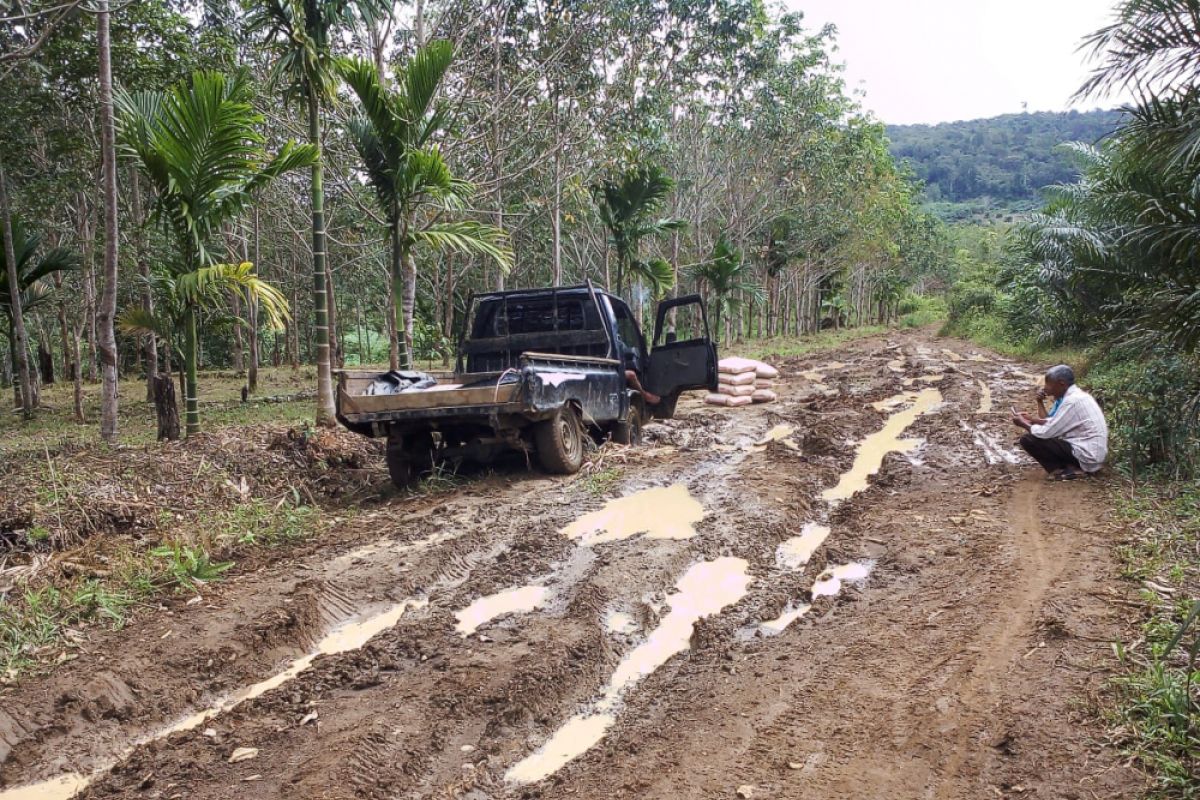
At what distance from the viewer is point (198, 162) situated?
7.79 meters

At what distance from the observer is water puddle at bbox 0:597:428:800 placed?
2.94 m

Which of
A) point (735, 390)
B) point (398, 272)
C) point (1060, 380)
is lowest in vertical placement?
point (735, 390)

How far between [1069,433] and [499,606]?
5410mm

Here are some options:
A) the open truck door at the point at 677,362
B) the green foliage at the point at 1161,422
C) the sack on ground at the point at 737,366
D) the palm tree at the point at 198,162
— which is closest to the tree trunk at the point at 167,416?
the palm tree at the point at 198,162

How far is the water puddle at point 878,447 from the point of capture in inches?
297

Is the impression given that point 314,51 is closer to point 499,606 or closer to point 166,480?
point 166,480

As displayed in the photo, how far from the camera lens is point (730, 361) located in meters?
14.3

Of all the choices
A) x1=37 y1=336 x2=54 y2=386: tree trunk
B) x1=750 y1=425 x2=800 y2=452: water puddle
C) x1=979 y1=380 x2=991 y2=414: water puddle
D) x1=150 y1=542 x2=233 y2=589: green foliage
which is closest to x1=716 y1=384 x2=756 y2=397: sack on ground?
x1=750 y1=425 x2=800 y2=452: water puddle

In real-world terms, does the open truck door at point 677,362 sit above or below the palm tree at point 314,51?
below

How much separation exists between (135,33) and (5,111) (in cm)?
251

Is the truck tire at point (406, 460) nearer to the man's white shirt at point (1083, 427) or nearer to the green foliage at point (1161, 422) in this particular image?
the man's white shirt at point (1083, 427)

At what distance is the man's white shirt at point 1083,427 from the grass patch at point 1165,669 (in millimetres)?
1504

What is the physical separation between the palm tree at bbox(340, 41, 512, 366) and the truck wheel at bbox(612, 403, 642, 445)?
91.8 inches

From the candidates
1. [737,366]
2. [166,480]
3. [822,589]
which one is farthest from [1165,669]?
[737,366]
